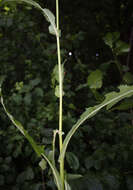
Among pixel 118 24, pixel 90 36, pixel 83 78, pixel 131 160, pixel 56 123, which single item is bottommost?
pixel 131 160

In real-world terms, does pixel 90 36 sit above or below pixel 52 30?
above

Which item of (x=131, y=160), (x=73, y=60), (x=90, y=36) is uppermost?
(x=90, y=36)

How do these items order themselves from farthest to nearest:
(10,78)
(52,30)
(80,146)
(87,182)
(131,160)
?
(10,78) → (80,146) → (131,160) → (87,182) → (52,30)

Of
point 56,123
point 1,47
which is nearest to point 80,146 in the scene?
point 56,123

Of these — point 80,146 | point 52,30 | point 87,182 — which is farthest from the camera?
point 80,146

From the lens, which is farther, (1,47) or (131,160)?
(1,47)

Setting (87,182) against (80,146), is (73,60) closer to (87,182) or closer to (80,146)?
(80,146)

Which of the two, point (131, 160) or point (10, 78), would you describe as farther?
point (10, 78)

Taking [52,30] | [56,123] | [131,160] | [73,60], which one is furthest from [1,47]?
[131,160]

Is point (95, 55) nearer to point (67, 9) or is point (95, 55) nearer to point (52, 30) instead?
point (67, 9)
